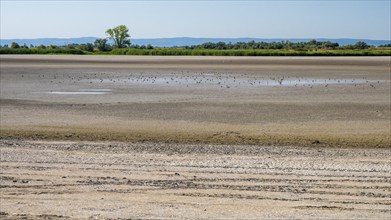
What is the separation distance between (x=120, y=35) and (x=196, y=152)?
344 feet

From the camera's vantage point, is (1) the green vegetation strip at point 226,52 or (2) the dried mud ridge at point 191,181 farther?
(1) the green vegetation strip at point 226,52

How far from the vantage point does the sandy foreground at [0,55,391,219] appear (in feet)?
31.4

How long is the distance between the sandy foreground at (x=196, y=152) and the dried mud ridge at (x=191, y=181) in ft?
0.07

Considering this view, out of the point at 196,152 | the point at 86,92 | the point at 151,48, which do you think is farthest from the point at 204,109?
the point at 151,48

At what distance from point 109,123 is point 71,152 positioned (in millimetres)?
5214

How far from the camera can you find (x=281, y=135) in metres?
17.2

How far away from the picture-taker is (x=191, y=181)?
11.1 m

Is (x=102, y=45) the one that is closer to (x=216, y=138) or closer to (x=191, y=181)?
(x=216, y=138)

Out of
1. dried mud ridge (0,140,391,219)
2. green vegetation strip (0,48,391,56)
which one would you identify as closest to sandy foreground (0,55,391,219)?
dried mud ridge (0,140,391,219)

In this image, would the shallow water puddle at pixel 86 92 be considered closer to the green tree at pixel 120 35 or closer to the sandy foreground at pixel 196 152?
the sandy foreground at pixel 196 152

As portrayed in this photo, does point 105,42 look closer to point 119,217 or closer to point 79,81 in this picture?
point 79,81

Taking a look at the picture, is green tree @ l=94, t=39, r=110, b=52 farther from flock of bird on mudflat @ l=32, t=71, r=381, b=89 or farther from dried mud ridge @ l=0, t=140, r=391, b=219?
dried mud ridge @ l=0, t=140, r=391, b=219

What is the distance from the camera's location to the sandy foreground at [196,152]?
9.56 meters

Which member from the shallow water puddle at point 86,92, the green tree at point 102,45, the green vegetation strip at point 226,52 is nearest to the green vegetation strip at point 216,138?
the shallow water puddle at point 86,92
